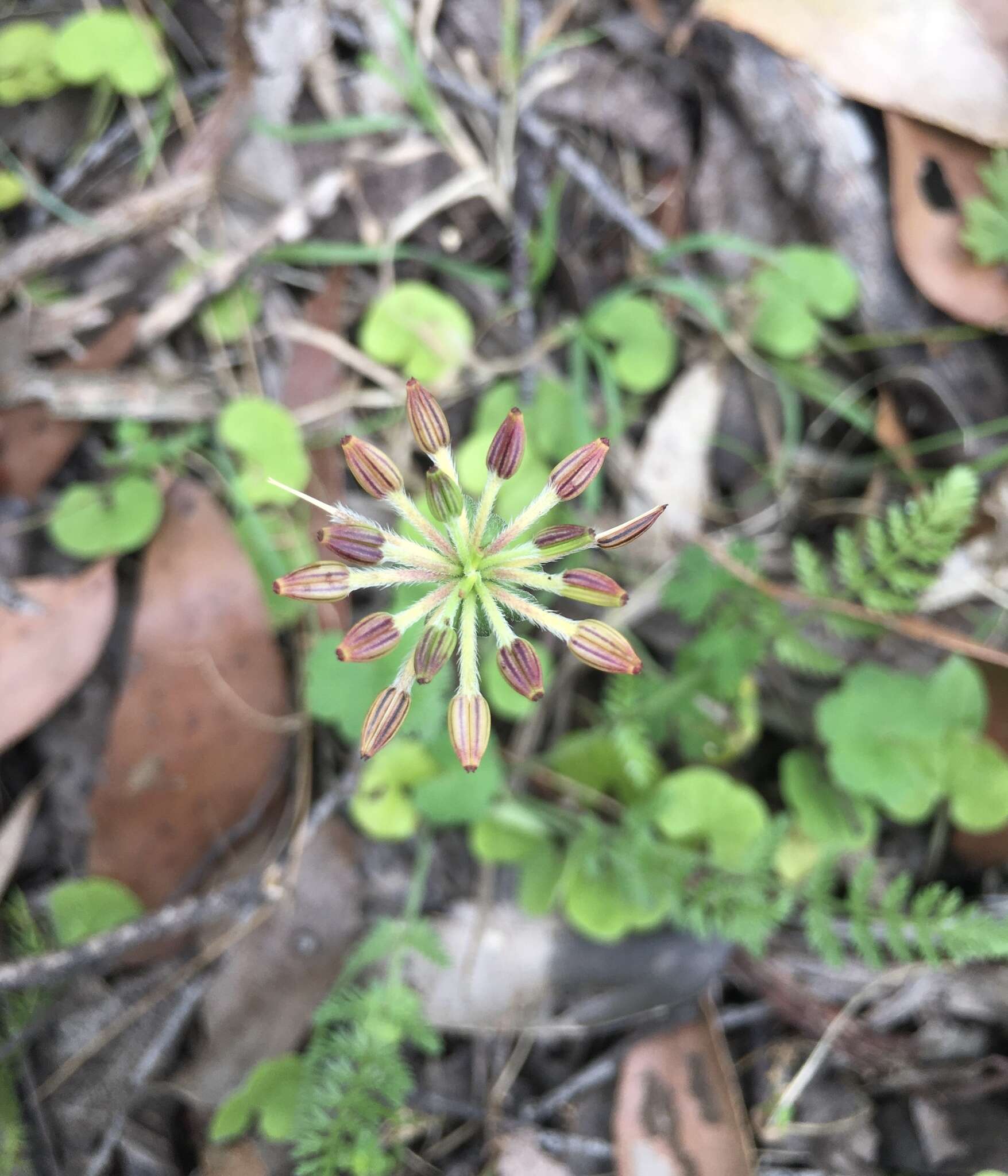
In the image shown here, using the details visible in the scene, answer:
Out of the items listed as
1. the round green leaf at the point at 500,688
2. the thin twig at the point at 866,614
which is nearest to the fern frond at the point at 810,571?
the thin twig at the point at 866,614

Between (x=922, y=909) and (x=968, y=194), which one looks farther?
(x=968, y=194)

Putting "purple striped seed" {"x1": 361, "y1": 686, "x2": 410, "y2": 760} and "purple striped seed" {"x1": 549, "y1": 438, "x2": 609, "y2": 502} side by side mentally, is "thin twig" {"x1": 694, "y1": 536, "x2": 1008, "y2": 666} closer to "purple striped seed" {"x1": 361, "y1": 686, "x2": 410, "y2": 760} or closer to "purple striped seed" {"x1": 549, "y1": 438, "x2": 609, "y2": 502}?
"purple striped seed" {"x1": 549, "y1": 438, "x2": 609, "y2": 502}

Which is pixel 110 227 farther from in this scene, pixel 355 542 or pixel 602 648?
→ pixel 602 648

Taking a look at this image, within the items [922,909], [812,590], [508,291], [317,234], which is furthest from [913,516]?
[317,234]

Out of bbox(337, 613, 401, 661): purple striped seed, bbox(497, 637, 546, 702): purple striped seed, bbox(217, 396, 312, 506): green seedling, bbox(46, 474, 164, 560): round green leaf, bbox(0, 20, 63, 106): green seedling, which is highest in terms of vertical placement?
bbox(0, 20, 63, 106): green seedling

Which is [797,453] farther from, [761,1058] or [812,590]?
[761,1058]

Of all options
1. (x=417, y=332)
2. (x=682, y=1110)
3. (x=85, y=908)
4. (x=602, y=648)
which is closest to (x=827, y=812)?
(x=682, y=1110)

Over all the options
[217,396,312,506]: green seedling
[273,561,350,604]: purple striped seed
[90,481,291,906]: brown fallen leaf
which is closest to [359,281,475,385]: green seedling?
[217,396,312,506]: green seedling
